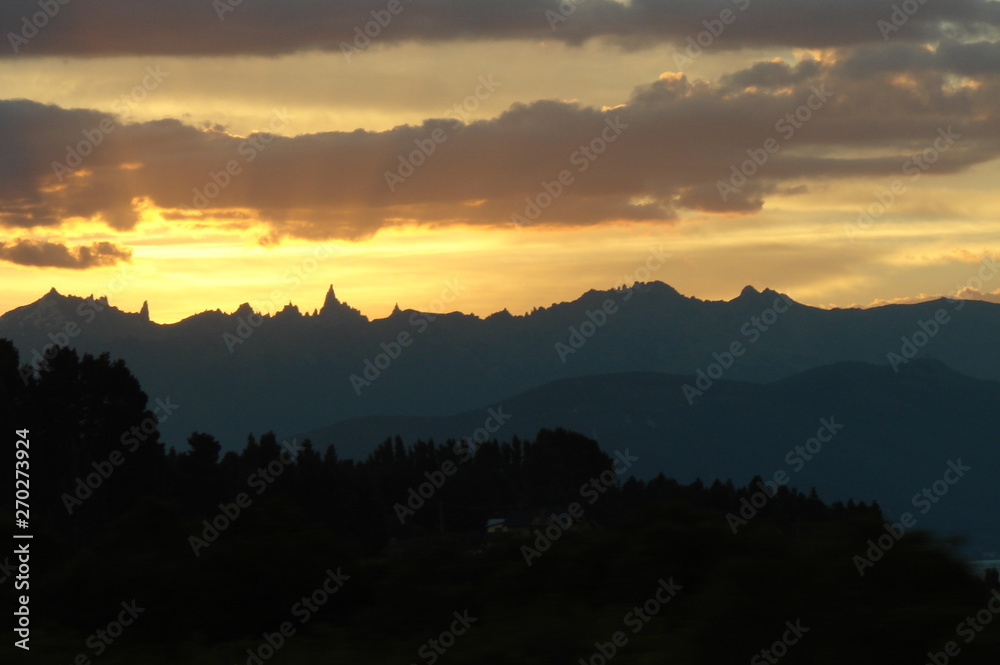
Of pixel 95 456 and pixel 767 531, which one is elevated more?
pixel 95 456

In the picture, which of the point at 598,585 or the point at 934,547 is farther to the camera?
the point at 598,585

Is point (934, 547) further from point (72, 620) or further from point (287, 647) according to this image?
point (72, 620)

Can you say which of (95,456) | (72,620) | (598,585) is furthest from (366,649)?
(95,456)

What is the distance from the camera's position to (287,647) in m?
11.4

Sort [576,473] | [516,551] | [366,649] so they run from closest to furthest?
[366,649], [516,551], [576,473]

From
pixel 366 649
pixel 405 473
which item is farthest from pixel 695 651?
pixel 405 473

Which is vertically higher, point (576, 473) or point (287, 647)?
point (576, 473)

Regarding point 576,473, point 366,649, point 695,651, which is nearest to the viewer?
point 695,651

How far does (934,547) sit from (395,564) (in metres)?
5.96

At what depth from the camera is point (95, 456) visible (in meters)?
46.8

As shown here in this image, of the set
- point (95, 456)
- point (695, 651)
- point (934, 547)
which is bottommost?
point (695, 651)

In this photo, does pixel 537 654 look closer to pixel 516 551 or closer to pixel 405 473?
pixel 516 551

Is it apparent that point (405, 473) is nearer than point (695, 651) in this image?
No

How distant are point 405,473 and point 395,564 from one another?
7570cm
